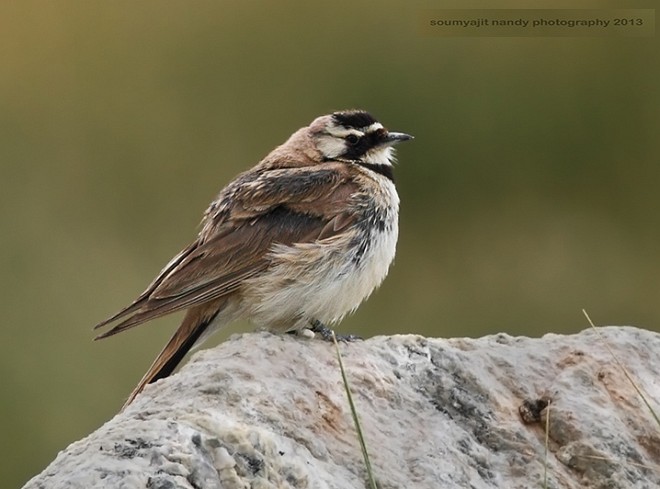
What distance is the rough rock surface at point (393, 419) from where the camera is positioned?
513 cm

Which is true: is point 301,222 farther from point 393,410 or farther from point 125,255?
point 125,255

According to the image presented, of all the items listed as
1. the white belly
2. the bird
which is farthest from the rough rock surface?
the white belly

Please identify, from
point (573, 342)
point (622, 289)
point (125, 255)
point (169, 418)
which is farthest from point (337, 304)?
point (622, 289)

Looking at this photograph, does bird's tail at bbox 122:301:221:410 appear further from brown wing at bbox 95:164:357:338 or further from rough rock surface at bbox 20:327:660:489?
rough rock surface at bbox 20:327:660:489

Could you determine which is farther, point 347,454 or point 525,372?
point 525,372

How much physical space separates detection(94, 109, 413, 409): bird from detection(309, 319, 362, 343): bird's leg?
0.03 ft

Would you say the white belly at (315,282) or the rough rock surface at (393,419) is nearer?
the rough rock surface at (393,419)

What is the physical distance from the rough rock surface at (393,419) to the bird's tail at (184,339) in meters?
1.05

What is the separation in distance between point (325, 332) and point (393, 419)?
3.46 feet

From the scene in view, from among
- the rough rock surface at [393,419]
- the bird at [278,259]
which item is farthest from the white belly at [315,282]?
the rough rock surface at [393,419]

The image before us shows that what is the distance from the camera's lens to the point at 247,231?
7656 mm

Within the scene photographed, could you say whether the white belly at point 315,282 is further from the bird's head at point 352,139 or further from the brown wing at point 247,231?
the bird's head at point 352,139

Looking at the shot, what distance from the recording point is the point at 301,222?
775 centimetres

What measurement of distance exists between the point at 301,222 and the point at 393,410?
1865mm
